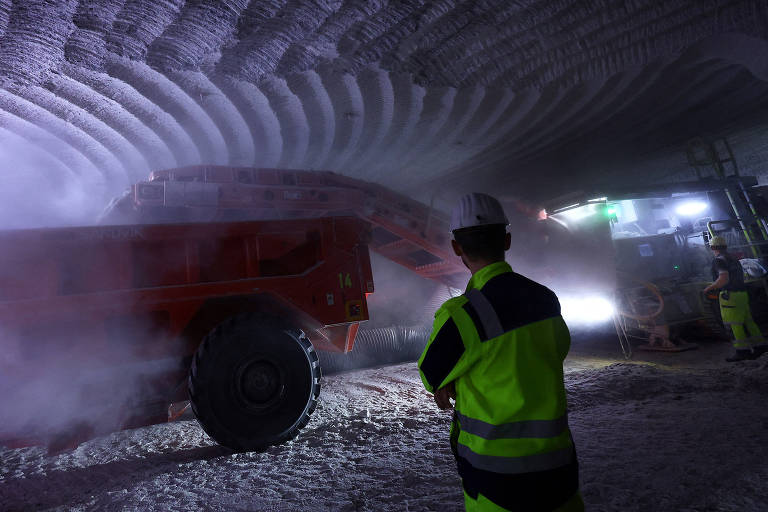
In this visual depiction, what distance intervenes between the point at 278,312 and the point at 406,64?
12.5 ft

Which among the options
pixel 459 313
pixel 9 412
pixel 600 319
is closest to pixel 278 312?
pixel 9 412

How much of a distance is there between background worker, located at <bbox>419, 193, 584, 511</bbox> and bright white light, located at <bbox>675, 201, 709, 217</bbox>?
11.0 metres

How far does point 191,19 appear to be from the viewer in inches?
166

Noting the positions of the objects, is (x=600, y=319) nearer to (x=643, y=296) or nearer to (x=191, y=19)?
(x=643, y=296)

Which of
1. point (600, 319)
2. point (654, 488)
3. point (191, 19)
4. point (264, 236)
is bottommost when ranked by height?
point (654, 488)

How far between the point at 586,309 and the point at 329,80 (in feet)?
19.2

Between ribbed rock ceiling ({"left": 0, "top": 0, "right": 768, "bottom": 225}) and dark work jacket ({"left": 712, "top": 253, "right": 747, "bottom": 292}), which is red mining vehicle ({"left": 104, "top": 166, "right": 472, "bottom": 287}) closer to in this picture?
ribbed rock ceiling ({"left": 0, "top": 0, "right": 768, "bottom": 225})

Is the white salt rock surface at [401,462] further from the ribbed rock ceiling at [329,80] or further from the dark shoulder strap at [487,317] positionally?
the ribbed rock ceiling at [329,80]

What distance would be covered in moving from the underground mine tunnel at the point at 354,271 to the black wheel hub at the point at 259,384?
2cm

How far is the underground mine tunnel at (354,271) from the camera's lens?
90.2 inches

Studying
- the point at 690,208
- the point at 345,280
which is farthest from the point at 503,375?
the point at 690,208

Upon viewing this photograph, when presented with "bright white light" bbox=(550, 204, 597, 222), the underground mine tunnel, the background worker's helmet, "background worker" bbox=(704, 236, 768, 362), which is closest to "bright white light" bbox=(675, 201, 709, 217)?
the underground mine tunnel

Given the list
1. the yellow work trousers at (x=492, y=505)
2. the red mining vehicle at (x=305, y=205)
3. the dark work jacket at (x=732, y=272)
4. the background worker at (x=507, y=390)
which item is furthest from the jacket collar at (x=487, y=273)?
the dark work jacket at (x=732, y=272)

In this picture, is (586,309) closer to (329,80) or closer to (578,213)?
(578,213)
